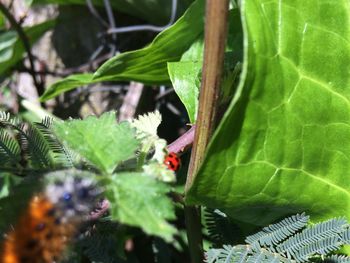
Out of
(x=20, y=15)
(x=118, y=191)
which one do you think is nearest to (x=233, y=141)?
(x=118, y=191)

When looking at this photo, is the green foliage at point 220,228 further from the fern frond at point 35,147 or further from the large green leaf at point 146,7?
the large green leaf at point 146,7

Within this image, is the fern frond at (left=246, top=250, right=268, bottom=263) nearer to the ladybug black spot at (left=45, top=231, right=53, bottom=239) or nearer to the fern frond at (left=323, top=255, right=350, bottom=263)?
the fern frond at (left=323, top=255, right=350, bottom=263)

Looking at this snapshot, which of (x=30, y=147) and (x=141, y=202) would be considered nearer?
(x=141, y=202)

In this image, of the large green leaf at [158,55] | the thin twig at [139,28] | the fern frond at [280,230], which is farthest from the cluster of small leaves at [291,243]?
the thin twig at [139,28]

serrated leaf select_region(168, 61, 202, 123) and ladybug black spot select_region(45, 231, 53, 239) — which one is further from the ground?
serrated leaf select_region(168, 61, 202, 123)

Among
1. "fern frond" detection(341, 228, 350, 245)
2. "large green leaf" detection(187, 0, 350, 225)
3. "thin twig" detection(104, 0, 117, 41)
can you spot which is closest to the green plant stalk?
"large green leaf" detection(187, 0, 350, 225)

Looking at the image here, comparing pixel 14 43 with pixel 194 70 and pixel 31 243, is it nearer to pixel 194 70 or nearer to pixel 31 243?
pixel 194 70

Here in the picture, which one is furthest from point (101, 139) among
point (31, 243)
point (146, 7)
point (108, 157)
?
point (146, 7)
